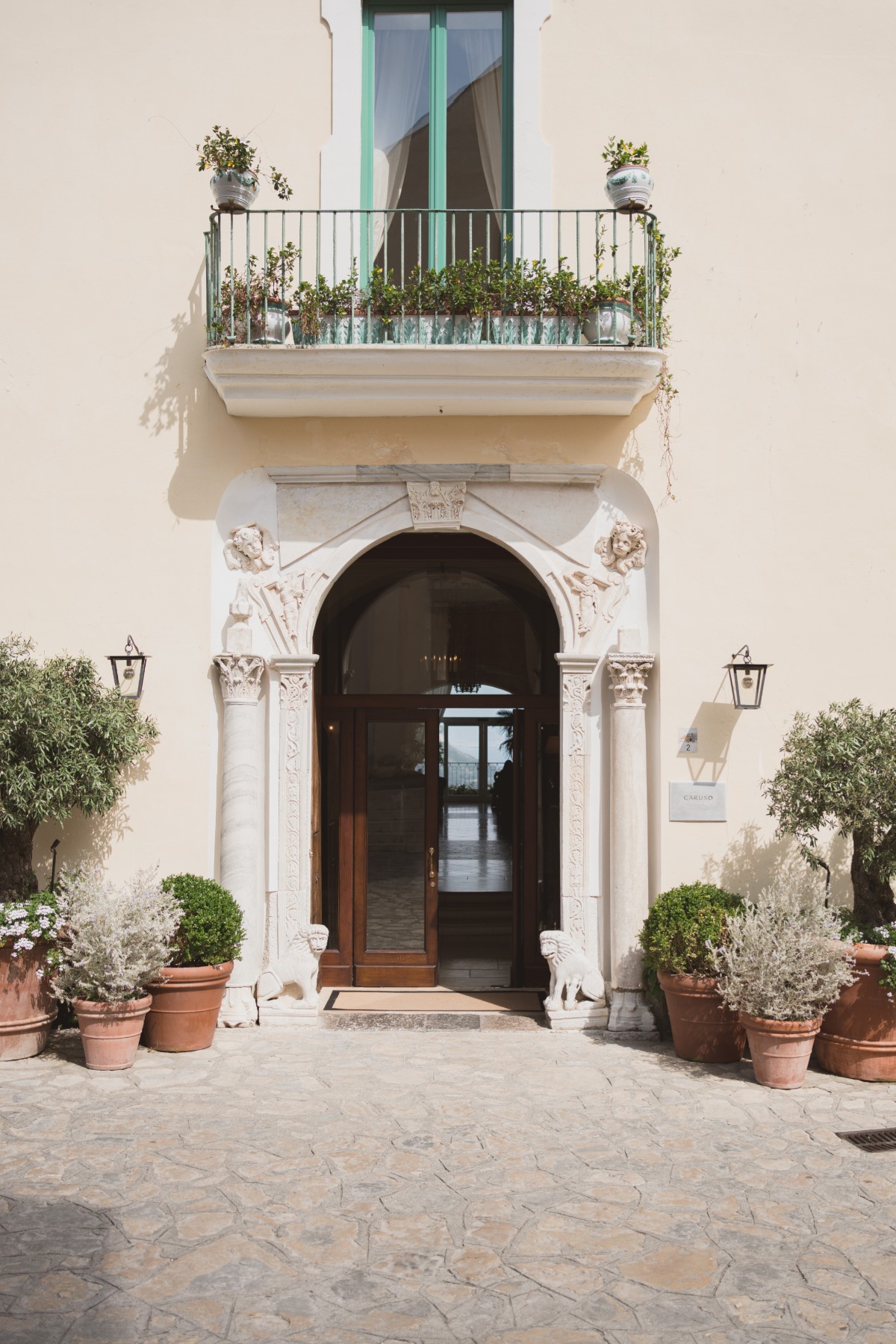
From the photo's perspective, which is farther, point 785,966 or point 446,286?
point 446,286

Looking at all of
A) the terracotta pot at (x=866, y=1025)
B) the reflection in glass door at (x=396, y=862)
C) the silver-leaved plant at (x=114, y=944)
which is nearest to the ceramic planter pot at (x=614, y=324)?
the reflection in glass door at (x=396, y=862)

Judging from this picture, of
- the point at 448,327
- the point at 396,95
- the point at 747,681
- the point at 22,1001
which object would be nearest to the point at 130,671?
the point at 22,1001

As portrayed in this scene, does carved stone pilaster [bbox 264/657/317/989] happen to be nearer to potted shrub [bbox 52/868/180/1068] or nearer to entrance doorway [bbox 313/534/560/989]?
entrance doorway [bbox 313/534/560/989]

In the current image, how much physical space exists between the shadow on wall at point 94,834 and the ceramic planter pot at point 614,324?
446 cm

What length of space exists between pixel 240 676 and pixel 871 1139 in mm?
4981

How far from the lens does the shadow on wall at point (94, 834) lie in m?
8.32

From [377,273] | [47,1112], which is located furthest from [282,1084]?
[377,273]

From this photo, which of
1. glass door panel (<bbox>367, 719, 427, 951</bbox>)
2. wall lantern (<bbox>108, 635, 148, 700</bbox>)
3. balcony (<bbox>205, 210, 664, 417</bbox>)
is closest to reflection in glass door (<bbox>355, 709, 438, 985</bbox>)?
glass door panel (<bbox>367, 719, 427, 951</bbox>)

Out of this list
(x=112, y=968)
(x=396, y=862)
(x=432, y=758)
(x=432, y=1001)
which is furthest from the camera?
(x=432, y=758)

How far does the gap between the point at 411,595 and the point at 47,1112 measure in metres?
5.35

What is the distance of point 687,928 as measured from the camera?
7398 millimetres

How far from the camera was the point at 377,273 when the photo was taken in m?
8.19

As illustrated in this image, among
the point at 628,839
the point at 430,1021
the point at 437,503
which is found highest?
the point at 437,503

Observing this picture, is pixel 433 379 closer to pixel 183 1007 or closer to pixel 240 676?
pixel 240 676
